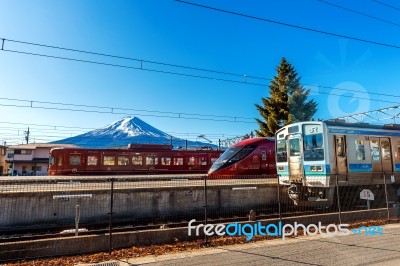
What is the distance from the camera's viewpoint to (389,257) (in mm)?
6344

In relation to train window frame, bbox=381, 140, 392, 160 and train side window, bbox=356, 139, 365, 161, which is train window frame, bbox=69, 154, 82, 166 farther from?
train window frame, bbox=381, 140, 392, 160

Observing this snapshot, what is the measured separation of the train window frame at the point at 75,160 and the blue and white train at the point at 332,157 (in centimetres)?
1768

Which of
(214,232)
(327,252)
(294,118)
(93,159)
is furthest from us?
(294,118)

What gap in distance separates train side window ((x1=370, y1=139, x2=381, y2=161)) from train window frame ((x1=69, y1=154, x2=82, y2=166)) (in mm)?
21622

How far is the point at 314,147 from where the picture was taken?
12539 mm

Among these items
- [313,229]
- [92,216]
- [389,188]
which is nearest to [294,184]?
[313,229]

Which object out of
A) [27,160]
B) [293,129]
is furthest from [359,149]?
[27,160]

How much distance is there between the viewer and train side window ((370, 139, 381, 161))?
1341 cm

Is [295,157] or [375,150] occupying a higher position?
[375,150]

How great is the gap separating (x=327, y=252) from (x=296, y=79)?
3424 centimetres

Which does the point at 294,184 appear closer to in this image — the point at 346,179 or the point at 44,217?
the point at 346,179

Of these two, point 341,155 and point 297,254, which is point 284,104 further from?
point 297,254

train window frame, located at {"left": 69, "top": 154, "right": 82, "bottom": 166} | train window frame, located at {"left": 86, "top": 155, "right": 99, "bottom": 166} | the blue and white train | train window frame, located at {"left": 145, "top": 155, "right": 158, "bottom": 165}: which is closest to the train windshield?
the blue and white train

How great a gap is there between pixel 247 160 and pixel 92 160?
1399 cm
